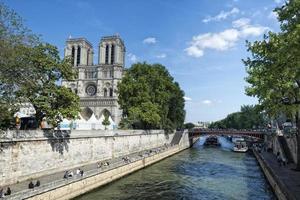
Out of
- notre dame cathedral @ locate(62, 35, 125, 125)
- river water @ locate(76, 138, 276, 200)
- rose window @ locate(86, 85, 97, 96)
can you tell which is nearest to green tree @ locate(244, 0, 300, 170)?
river water @ locate(76, 138, 276, 200)

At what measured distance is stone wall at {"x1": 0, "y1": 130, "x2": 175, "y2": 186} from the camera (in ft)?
88.0

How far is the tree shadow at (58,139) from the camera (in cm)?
3253

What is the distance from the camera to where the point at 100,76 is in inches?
4262

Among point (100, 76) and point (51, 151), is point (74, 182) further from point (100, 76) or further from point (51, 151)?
point (100, 76)

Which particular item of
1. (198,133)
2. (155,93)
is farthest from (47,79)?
(198,133)

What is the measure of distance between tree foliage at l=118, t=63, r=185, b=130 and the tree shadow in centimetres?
2676

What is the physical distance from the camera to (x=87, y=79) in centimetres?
11100

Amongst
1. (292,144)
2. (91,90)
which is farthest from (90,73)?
(292,144)

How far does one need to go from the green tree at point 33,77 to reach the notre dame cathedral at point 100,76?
69610mm

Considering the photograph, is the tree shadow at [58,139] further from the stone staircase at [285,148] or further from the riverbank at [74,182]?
the stone staircase at [285,148]

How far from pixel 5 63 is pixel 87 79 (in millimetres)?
87706

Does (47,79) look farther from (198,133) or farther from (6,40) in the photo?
(198,133)

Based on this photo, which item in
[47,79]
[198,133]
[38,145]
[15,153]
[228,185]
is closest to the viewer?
[15,153]

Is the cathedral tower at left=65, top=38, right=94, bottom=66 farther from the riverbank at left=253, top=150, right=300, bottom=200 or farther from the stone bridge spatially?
the riverbank at left=253, top=150, right=300, bottom=200
